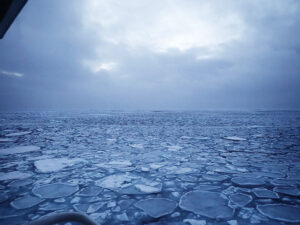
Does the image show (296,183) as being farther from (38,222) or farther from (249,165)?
(38,222)

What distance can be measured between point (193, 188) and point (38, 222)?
175 cm

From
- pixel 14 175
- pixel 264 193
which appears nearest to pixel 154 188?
pixel 264 193

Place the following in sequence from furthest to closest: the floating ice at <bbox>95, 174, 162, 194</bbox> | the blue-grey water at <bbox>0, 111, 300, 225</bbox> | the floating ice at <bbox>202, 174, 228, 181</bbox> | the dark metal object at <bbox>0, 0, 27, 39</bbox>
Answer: the floating ice at <bbox>202, 174, 228, 181</bbox>
the floating ice at <bbox>95, 174, 162, 194</bbox>
the blue-grey water at <bbox>0, 111, 300, 225</bbox>
the dark metal object at <bbox>0, 0, 27, 39</bbox>

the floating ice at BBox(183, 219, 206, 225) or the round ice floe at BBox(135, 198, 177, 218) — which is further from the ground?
the floating ice at BBox(183, 219, 206, 225)

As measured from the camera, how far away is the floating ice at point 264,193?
1.86 metres

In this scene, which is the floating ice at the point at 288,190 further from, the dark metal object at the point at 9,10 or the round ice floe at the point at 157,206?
the dark metal object at the point at 9,10

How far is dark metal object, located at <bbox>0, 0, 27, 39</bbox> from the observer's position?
1189 mm

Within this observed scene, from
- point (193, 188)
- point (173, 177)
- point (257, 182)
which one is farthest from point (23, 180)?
point (257, 182)

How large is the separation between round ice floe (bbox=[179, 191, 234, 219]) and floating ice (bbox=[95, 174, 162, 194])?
14.7 inches

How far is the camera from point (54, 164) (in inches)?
115

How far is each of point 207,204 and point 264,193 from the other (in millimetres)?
721

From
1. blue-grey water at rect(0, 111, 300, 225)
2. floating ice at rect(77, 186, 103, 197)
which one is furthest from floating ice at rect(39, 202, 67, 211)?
floating ice at rect(77, 186, 103, 197)

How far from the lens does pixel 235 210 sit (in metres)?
1.60

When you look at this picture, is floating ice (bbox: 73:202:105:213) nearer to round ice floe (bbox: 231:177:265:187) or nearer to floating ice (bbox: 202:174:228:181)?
floating ice (bbox: 202:174:228:181)
